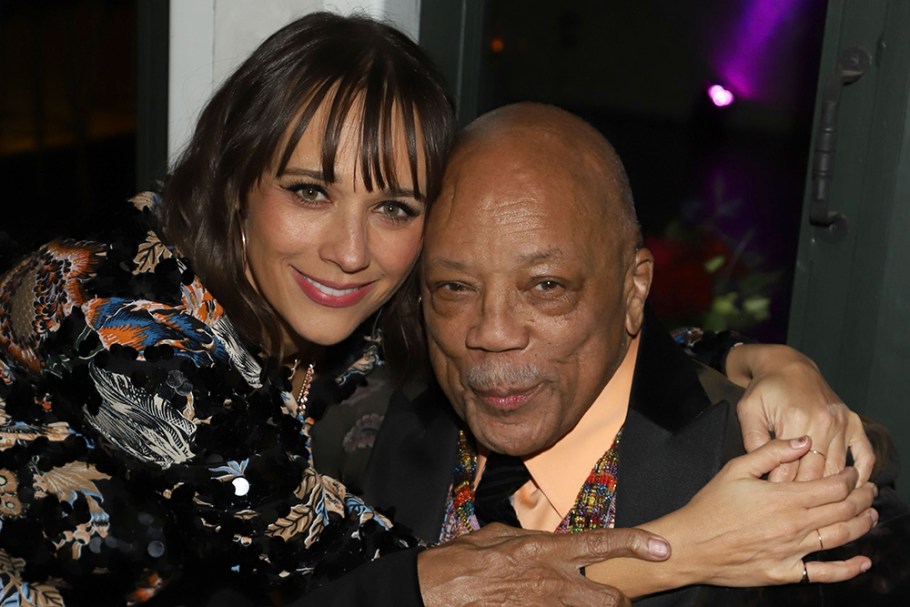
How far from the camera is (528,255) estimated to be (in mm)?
2135

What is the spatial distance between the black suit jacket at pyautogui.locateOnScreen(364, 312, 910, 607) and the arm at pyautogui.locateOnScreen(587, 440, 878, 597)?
0.24 ft

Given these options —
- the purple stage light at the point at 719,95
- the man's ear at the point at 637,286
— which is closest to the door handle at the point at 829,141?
the purple stage light at the point at 719,95

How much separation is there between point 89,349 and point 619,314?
1.03m

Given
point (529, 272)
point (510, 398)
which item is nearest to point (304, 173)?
point (529, 272)

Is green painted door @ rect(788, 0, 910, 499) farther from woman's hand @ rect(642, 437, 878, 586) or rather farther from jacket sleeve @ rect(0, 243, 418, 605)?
jacket sleeve @ rect(0, 243, 418, 605)

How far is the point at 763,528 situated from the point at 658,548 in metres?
0.19

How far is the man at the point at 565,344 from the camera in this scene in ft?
7.06

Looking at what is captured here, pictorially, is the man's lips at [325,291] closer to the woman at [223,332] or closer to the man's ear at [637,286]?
the woman at [223,332]

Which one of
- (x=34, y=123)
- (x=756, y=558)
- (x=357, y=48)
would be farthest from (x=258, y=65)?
(x=34, y=123)

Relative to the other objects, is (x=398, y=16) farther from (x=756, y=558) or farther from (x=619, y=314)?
(x=756, y=558)

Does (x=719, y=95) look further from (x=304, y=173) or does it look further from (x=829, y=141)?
(x=304, y=173)

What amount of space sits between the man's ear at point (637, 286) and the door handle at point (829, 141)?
90cm

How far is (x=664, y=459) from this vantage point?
7.18 feet

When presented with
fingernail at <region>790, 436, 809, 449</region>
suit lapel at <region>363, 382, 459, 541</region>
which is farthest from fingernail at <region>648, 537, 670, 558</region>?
suit lapel at <region>363, 382, 459, 541</region>
